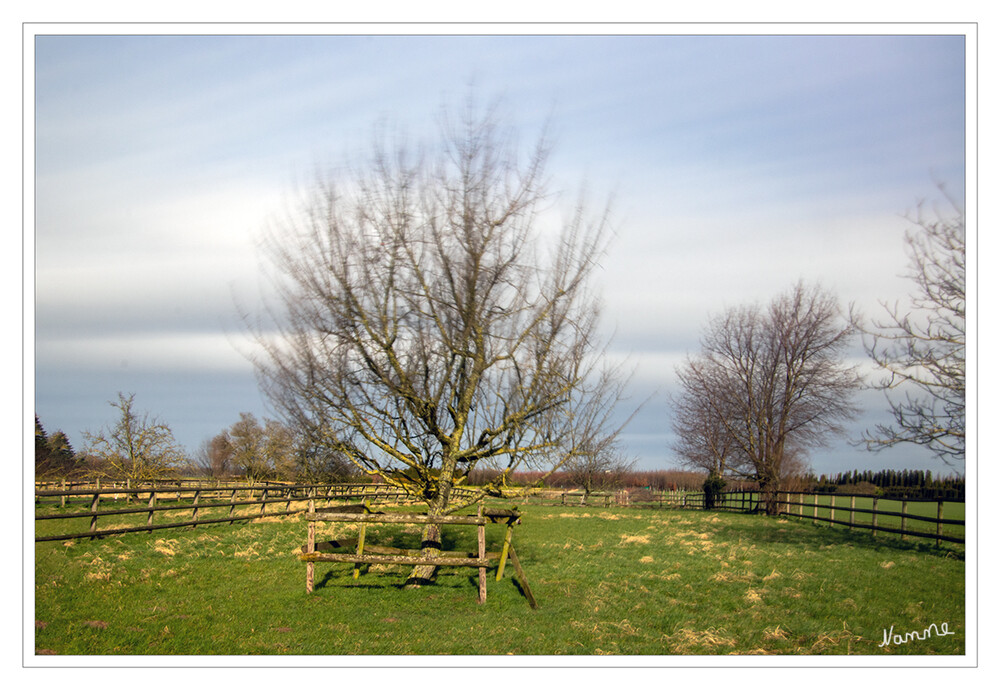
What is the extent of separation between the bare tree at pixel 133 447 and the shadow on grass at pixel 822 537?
28.1 meters

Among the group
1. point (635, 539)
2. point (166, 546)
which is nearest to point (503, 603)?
point (166, 546)

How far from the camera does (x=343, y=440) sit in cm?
1065

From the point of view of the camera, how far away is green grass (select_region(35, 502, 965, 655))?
7660mm

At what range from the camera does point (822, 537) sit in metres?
20.2

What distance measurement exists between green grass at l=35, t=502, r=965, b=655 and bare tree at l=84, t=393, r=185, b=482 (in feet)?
63.4

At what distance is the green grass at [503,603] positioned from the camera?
25.1ft

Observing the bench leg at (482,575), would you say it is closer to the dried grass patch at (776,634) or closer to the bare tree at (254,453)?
the dried grass patch at (776,634)

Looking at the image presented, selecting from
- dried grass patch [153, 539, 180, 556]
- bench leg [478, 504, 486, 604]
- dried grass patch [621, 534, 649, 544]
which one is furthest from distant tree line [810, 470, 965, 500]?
dried grass patch [153, 539, 180, 556]

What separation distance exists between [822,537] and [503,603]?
48.2 feet

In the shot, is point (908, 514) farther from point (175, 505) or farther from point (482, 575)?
point (175, 505)
